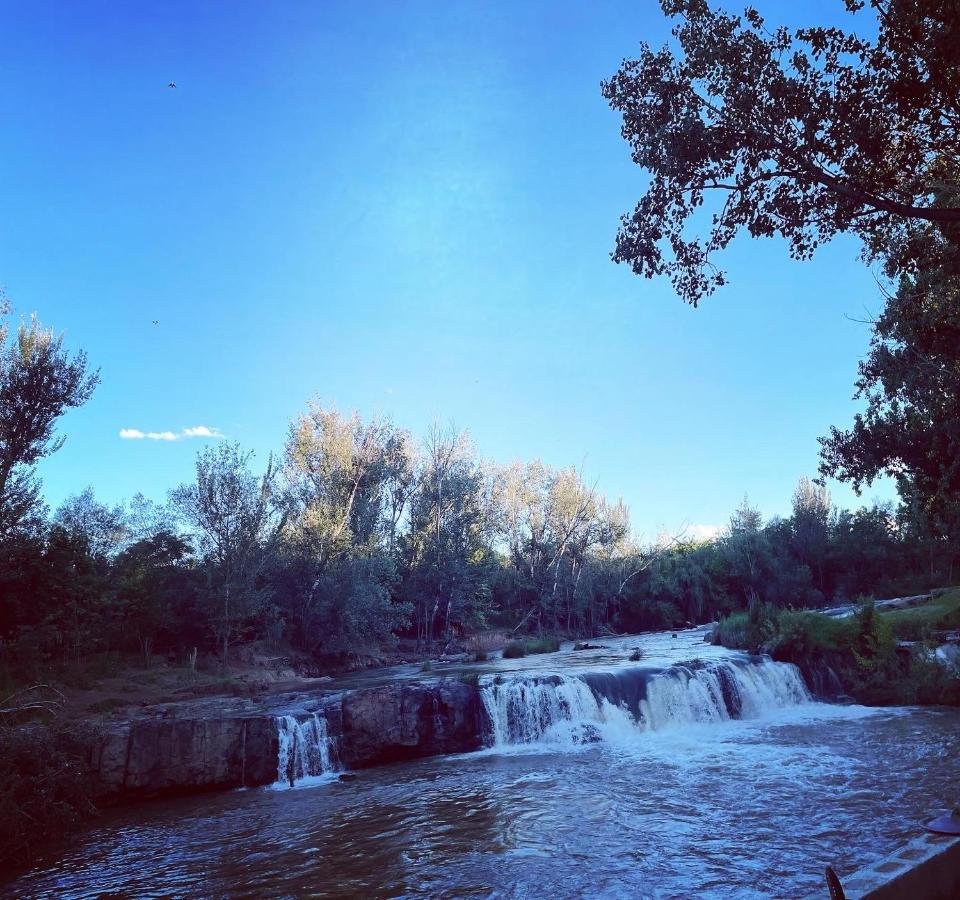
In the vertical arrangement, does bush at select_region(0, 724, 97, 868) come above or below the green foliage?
above

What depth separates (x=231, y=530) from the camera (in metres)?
25.4

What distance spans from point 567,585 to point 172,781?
3934cm

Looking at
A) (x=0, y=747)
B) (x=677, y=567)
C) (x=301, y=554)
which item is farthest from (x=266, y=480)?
(x=677, y=567)

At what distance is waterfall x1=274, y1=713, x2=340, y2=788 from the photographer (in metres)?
12.3

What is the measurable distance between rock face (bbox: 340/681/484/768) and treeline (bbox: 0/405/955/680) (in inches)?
342

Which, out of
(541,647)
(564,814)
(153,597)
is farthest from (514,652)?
(564,814)

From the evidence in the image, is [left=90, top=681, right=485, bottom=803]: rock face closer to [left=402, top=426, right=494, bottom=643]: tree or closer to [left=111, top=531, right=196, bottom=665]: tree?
[left=111, top=531, right=196, bottom=665]: tree

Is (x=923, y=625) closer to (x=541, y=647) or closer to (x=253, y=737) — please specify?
(x=541, y=647)

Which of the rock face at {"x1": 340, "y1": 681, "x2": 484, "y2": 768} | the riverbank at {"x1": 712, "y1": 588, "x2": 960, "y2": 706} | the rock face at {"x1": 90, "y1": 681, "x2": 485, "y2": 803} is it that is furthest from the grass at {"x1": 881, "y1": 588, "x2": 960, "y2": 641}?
the rock face at {"x1": 90, "y1": 681, "x2": 485, "y2": 803}

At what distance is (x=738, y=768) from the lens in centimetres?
1051

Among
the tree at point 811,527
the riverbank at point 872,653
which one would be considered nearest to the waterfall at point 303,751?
the riverbank at point 872,653

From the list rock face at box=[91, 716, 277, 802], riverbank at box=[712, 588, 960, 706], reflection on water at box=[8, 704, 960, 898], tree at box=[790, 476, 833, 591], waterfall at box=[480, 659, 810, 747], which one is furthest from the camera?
tree at box=[790, 476, 833, 591]

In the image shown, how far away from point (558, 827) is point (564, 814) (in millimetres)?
587

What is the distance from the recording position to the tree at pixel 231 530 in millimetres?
23641
